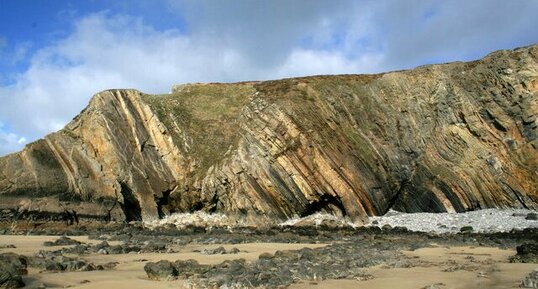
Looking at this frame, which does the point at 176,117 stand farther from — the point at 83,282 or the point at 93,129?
the point at 83,282

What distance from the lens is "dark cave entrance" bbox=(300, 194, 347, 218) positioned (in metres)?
37.1

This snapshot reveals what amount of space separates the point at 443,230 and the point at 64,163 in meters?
27.8

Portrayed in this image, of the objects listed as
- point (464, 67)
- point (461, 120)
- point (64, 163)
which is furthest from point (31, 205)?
point (464, 67)

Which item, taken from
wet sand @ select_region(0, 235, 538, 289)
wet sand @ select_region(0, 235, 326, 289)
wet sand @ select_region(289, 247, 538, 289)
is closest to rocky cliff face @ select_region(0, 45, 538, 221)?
wet sand @ select_region(0, 235, 538, 289)

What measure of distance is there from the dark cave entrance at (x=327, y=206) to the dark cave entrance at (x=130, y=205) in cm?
1278

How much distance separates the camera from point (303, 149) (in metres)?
38.4

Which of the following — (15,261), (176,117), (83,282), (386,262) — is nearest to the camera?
(83,282)

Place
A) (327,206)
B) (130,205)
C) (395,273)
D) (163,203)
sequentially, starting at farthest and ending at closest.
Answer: (163,203), (130,205), (327,206), (395,273)

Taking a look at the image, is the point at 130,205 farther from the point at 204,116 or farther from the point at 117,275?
the point at 117,275

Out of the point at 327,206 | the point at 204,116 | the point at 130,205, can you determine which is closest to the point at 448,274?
the point at 327,206

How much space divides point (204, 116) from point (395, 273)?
3275 cm

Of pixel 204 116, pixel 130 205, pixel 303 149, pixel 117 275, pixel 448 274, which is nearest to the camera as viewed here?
pixel 117 275

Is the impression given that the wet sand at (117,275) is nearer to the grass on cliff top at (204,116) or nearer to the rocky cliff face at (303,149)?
the rocky cliff face at (303,149)

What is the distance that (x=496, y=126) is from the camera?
145 feet
